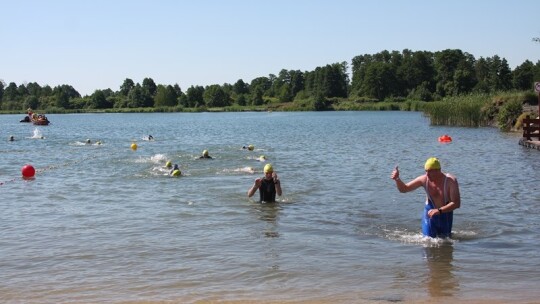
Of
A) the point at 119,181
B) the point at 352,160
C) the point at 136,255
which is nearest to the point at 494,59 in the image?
the point at 352,160

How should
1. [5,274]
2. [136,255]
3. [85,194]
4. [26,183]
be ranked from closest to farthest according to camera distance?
[5,274], [136,255], [85,194], [26,183]

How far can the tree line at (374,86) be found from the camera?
139m

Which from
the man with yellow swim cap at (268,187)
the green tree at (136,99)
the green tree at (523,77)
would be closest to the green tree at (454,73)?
the green tree at (523,77)

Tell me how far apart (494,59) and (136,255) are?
149752 mm

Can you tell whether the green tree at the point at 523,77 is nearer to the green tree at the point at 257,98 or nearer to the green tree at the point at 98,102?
the green tree at the point at 257,98

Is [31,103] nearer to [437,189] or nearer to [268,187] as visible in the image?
[268,187]

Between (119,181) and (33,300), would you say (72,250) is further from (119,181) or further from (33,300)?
(119,181)

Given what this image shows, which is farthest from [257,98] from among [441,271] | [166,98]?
[441,271]

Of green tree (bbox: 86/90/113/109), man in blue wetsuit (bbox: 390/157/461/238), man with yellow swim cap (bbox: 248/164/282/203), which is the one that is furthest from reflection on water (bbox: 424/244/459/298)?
green tree (bbox: 86/90/113/109)

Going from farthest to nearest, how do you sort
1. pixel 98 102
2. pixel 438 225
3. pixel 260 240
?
1. pixel 98 102
2. pixel 260 240
3. pixel 438 225

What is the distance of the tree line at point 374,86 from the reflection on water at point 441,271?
113m

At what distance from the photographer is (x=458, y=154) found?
31109 mm

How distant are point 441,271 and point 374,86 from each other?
154052 millimetres

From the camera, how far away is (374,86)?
161m
